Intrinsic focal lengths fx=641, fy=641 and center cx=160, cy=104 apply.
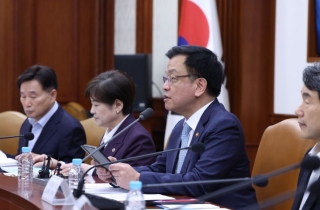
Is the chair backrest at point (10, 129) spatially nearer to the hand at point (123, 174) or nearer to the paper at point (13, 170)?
the paper at point (13, 170)

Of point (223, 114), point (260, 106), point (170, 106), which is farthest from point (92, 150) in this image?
point (260, 106)

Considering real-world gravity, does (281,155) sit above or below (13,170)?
above

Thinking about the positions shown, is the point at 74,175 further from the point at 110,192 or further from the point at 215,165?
the point at 215,165

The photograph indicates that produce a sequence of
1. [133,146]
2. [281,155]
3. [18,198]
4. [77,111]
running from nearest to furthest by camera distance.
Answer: [18,198], [281,155], [133,146], [77,111]

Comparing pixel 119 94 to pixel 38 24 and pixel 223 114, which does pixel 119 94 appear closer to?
pixel 223 114

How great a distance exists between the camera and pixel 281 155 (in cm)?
272

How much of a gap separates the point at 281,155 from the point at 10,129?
2467mm

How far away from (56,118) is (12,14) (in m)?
2.64

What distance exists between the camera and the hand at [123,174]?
2570 mm

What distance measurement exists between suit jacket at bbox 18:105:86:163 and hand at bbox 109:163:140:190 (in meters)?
1.14

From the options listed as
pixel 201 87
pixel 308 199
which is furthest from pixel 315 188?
pixel 201 87

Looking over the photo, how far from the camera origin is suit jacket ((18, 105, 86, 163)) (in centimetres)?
372

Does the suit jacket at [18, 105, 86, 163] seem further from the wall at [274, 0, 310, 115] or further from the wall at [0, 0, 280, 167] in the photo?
the wall at [274, 0, 310, 115]

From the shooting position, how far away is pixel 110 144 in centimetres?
335
